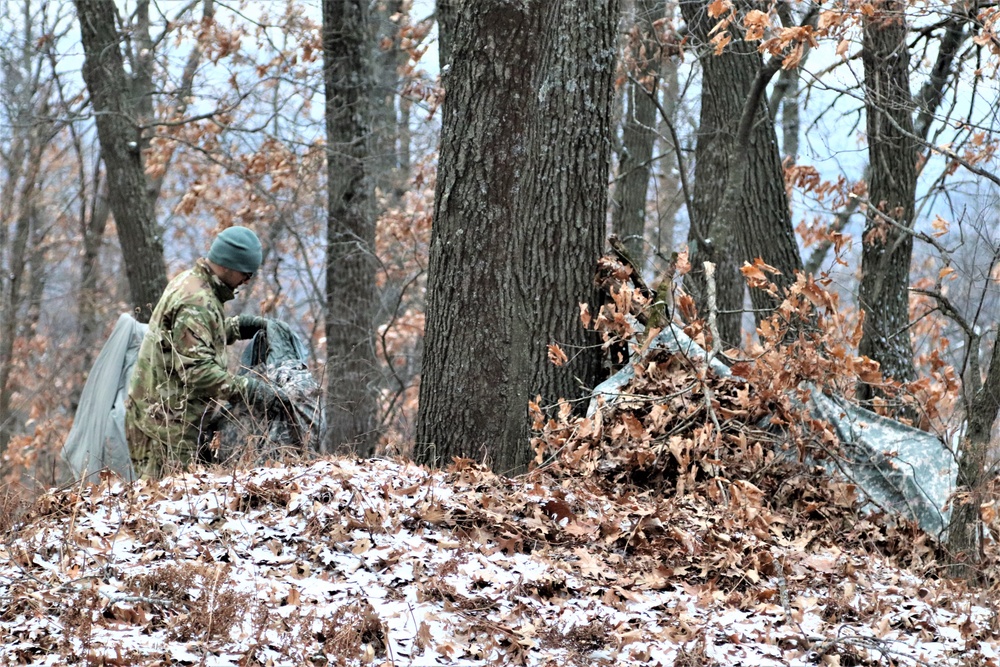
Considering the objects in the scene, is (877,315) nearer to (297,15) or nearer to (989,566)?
(989,566)

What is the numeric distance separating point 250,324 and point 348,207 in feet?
13.8

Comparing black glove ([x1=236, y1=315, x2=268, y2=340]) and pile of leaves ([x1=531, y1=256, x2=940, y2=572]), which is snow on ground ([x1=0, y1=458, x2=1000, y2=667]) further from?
black glove ([x1=236, y1=315, x2=268, y2=340])

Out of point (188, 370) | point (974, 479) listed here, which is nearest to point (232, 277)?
point (188, 370)

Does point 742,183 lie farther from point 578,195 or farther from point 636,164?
point 636,164

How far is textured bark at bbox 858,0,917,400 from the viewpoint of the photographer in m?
7.81

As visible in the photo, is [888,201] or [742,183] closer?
[742,183]

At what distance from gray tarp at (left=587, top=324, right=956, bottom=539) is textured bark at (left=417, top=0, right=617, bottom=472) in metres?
0.58

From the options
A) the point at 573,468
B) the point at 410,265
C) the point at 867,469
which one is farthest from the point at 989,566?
the point at 410,265

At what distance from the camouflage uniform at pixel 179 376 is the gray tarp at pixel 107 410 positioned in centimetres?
15

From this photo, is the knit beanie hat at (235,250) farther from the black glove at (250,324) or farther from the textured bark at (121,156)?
the textured bark at (121,156)

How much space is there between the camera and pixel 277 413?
602 centimetres

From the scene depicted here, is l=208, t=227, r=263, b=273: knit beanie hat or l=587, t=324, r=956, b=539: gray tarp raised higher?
l=208, t=227, r=263, b=273: knit beanie hat

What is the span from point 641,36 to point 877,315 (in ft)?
12.5

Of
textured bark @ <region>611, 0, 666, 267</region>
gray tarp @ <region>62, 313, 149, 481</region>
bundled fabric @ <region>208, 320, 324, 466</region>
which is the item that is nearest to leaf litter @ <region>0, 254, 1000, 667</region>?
bundled fabric @ <region>208, 320, 324, 466</region>
